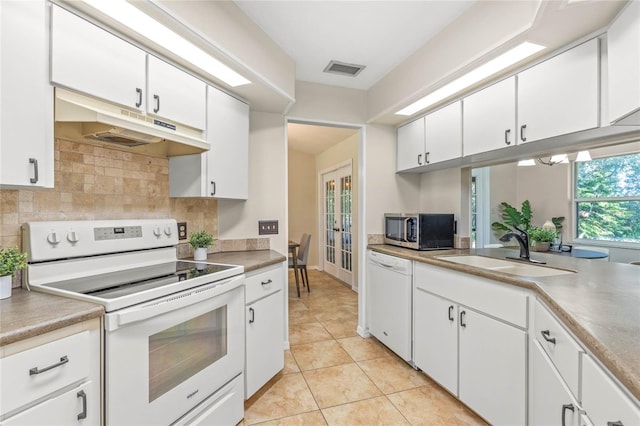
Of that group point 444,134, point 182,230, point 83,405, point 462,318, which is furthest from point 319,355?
point 444,134

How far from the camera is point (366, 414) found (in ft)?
6.15

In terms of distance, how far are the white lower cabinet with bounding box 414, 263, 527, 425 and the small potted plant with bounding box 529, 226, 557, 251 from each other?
884 mm

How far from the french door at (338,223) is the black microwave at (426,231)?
2.35 meters

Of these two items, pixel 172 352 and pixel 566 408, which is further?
pixel 172 352

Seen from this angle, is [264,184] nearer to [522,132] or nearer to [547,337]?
[522,132]

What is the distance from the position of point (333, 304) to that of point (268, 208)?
1.97 meters

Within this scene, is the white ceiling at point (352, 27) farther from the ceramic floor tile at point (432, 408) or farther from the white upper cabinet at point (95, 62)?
the ceramic floor tile at point (432, 408)

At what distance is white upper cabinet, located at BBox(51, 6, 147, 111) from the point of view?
1.25m

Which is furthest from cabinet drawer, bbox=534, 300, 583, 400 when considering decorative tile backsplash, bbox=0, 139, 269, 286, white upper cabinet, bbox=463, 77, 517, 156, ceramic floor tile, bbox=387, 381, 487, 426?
decorative tile backsplash, bbox=0, 139, 269, 286

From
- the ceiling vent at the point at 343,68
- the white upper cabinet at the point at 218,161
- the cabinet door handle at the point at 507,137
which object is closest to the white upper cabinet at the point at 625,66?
the cabinet door handle at the point at 507,137

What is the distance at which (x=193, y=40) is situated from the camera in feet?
5.14

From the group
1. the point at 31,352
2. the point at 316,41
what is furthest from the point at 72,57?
the point at 316,41

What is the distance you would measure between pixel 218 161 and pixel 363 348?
2.05m

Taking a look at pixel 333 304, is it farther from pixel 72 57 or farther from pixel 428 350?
pixel 72 57
